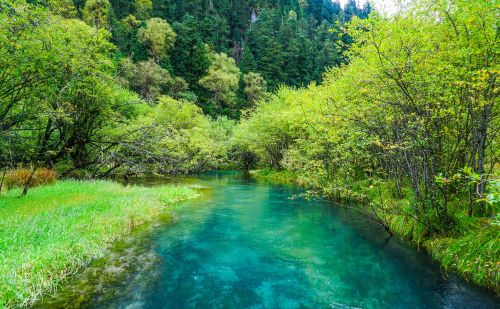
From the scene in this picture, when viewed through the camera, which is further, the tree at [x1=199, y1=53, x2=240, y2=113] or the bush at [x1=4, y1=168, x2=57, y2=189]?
the tree at [x1=199, y1=53, x2=240, y2=113]

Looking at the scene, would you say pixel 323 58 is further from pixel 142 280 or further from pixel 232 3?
pixel 142 280

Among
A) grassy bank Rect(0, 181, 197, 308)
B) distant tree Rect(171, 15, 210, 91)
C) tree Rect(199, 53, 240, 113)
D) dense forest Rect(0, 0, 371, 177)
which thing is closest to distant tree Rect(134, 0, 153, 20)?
dense forest Rect(0, 0, 371, 177)

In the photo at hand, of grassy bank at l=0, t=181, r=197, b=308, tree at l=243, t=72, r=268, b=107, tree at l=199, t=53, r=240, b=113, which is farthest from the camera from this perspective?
tree at l=243, t=72, r=268, b=107

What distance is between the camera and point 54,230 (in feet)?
36.2

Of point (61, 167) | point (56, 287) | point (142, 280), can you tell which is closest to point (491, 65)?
point (142, 280)

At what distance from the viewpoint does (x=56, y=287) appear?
326 inches

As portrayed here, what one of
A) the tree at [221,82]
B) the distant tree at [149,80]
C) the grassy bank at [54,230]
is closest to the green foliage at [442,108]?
the grassy bank at [54,230]

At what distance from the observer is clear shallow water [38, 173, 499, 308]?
27.0ft

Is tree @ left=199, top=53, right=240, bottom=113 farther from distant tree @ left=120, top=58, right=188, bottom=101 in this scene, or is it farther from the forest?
the forest

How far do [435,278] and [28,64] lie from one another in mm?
17430

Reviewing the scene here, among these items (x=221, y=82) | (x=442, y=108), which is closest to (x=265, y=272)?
(x=442, y=108)

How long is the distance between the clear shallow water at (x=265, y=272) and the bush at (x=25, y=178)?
1082 centimetres

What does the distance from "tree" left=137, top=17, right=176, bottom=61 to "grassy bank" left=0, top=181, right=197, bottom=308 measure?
60.8 metres

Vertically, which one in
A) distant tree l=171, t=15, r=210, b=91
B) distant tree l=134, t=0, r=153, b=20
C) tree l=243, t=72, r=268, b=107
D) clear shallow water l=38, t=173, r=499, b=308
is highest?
distant tree l=134, t=0, r=153, b=20
